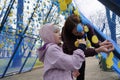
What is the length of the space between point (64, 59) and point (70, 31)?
0.36m

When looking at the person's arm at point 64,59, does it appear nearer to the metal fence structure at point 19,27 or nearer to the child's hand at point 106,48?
the child's hand at point 106,48

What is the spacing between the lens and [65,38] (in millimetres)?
1940

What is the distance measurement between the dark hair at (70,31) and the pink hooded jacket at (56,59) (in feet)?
0.51

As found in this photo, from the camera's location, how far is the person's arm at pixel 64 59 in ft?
4.89

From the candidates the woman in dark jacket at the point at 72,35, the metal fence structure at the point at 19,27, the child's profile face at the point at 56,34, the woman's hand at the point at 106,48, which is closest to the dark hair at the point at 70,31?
the woman in dark jacket at the point at 72,35

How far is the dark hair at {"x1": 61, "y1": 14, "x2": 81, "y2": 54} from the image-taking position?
1737mm

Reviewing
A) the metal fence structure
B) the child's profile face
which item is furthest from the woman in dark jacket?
the metal fence structure

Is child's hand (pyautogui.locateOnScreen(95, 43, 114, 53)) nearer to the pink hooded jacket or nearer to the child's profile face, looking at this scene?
the pink hooded jacket

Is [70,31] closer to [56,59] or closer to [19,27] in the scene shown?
[56,59]

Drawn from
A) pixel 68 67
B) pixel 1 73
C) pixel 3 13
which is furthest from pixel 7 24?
pixel 68 67

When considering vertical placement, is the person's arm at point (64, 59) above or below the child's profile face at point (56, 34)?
below

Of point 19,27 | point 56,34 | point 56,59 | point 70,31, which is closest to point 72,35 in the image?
point 70,31

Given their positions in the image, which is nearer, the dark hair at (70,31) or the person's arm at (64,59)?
the person's arm at (64,59)

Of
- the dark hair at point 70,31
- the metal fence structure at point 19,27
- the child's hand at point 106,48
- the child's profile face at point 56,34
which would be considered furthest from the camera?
the metal fence structure at point 19,27
